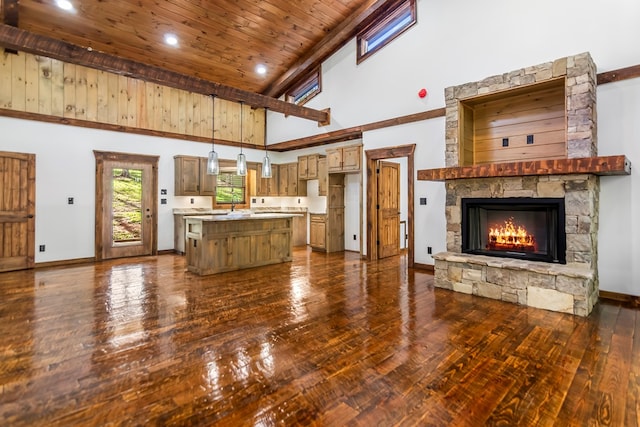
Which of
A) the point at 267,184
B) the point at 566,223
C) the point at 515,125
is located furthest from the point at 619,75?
the point at 267,184

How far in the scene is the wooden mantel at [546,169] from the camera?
11.0 feet

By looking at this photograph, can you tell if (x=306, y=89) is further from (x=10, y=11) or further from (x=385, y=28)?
(x=10, y=11)

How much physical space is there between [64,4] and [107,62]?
6.22 feet

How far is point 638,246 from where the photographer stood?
3.87 m

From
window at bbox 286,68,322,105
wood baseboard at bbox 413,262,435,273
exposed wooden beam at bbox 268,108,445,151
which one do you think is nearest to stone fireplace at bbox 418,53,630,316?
exposed wooden beam at bbox 268,108,445,151

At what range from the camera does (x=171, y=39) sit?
6055 mm

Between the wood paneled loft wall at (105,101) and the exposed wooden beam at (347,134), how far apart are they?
49.5 inches

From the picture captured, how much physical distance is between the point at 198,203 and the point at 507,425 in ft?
24.9

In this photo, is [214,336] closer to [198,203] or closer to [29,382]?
[29,382]

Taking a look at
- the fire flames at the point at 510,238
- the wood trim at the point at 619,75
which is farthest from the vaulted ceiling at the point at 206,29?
the fire flames at the point at 510,238

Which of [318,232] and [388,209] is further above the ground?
[388,209]

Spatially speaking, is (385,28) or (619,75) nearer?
(619,75)

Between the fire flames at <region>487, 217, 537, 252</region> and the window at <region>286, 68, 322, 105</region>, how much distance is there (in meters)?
4.98

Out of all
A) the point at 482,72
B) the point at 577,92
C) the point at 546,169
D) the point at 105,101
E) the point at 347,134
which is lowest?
the point at 546,169
